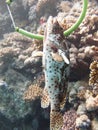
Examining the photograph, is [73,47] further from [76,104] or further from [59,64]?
[59,64]

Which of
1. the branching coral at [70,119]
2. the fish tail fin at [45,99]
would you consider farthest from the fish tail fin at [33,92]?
the fish tail fin at [45,99]

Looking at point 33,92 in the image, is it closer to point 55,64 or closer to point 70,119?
point 70,119

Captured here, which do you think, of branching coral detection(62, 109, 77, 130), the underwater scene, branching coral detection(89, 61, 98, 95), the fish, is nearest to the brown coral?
the underwater scene

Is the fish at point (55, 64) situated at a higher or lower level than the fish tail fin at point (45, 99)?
higher

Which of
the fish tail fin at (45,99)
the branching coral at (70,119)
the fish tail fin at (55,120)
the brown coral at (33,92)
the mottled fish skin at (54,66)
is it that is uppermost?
the mottled fish skin at (54,66)

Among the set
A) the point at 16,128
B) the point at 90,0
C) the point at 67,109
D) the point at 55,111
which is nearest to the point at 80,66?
the point at 67,109

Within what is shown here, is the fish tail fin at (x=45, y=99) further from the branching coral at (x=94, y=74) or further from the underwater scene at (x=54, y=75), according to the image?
the branching coral at (x=94, y=74)

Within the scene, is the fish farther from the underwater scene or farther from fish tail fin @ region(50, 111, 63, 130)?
fish tail fin @ region(50, 111, 63, 130)
